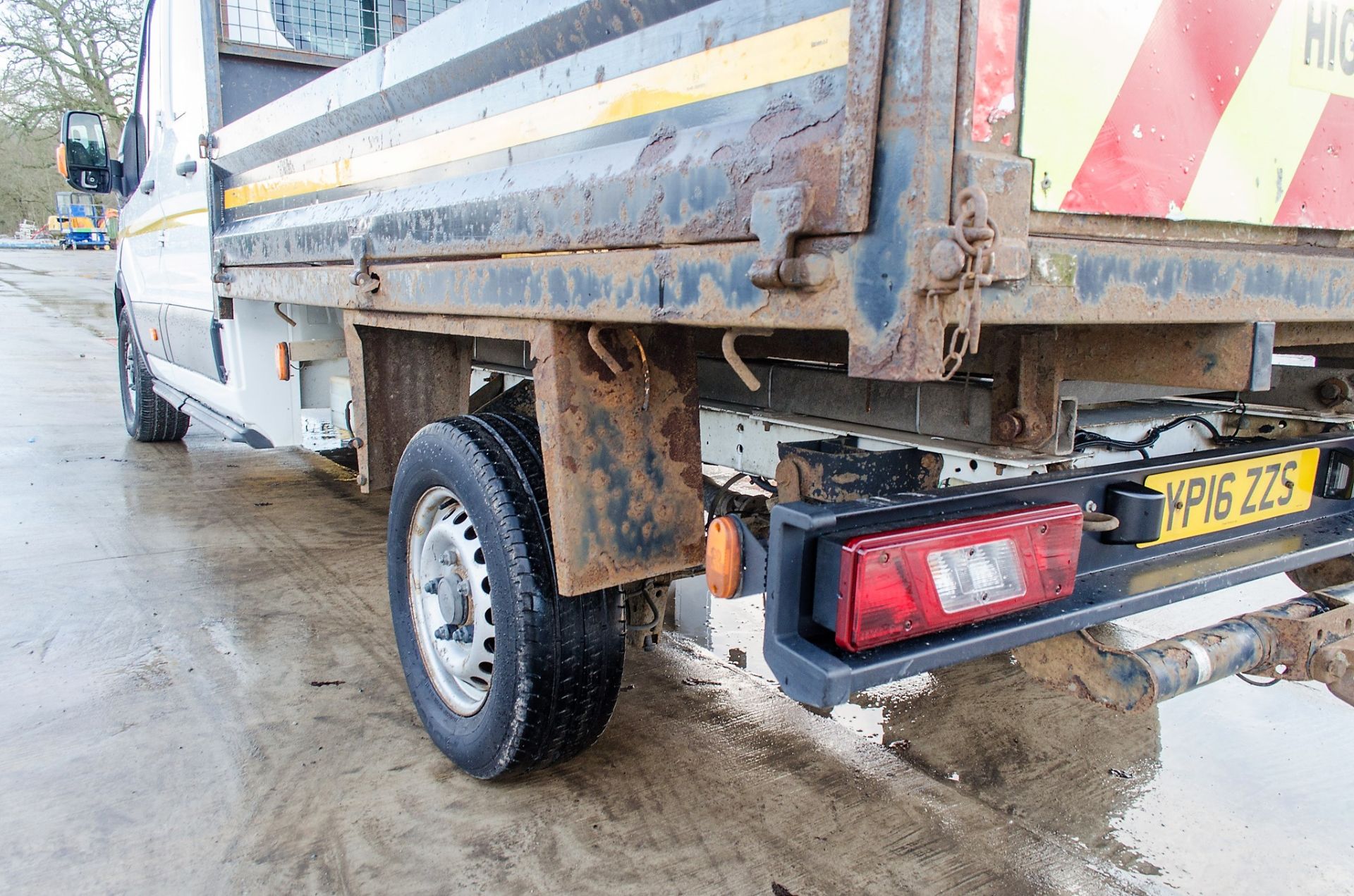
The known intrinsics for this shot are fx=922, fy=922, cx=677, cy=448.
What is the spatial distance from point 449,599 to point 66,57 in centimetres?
2549

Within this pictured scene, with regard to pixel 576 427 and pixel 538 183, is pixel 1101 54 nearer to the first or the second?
pixel 538 183

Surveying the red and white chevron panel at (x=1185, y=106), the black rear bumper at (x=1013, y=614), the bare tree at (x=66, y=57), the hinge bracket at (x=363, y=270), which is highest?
the bare tree at (x=66, y=57)

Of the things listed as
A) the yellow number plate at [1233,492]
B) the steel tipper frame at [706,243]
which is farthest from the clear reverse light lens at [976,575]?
the yellow number plate at [1233,492]

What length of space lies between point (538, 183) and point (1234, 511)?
1.68m

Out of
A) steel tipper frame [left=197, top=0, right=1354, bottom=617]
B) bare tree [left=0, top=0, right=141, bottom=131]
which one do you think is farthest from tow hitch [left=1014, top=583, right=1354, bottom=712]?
bare tree [left=0, top=0, right=141, bottom=131]

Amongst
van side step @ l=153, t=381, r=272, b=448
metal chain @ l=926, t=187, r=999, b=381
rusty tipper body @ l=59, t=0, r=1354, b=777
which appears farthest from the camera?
van side step @ l=153, t=381, r=272, b=448

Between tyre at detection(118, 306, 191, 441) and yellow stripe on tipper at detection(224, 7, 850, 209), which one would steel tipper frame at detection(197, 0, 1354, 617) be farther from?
tyre at detection(118, 306, 191, 441)

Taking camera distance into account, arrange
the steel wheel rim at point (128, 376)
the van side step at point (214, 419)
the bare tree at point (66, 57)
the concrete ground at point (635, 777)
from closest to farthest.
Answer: the concrete ground at point (635, 777) < the van side step at point (214, 419) < the steel wheel rim at point (128, 376) < the bare tree at point (66, 57)

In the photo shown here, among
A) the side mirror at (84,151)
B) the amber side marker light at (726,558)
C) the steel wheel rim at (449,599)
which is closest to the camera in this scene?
the amber side marker light at (726,558)

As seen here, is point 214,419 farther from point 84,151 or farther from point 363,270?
point 363,270

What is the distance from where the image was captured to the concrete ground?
219 cm

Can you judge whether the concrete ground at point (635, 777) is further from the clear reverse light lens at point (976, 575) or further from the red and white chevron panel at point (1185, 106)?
the red and white chevron panel at point (1185, 106)

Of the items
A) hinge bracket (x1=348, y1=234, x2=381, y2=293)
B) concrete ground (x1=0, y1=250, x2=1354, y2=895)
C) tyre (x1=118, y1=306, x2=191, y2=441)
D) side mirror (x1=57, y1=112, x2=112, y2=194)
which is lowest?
concrete ground (x1=0, y1=250, x2=1354, y2=895)

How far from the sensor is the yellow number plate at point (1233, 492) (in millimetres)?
1941
